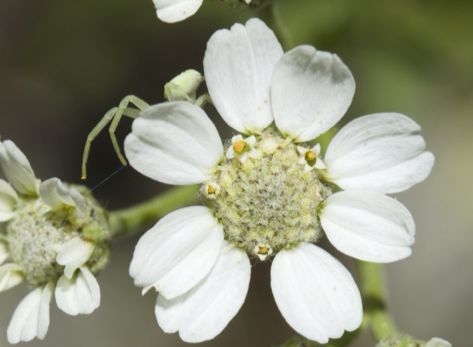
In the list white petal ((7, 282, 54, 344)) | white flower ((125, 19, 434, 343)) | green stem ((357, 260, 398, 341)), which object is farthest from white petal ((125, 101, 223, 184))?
green stem ((357, 260, 398, 341))

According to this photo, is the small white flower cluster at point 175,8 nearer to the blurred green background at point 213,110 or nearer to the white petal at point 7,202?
the white petal at point 7,202

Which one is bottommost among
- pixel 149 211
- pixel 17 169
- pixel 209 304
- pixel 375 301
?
pixel 375 301

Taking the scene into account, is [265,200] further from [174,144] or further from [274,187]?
[174,144]

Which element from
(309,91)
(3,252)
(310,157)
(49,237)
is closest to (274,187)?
(310,157)

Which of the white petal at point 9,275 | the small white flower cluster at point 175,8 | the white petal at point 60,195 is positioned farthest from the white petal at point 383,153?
the white petal at point 9,275

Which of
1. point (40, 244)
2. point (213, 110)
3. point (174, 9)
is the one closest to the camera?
point (174, 9)

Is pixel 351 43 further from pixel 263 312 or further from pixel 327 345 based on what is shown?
pixel 327 345
